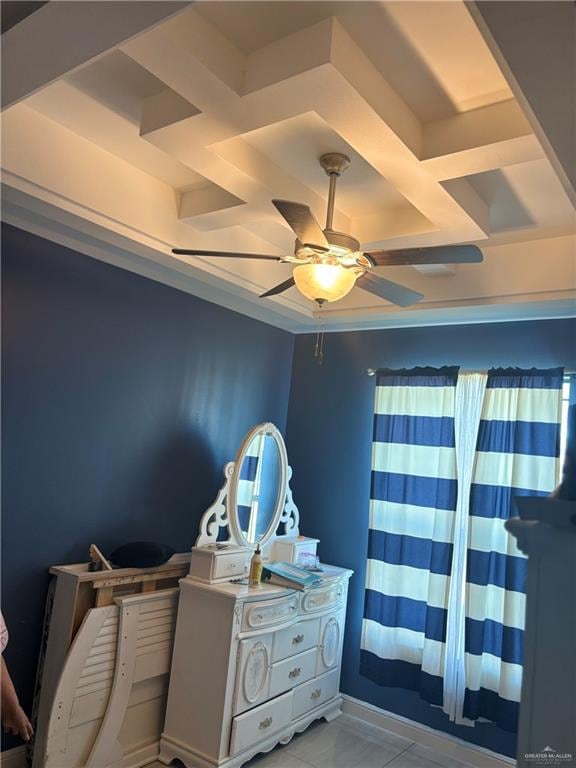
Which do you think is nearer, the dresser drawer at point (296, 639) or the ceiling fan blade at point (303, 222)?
the ceiling fan blade at point (303, 222)

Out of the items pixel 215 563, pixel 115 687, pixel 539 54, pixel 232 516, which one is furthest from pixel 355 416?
pixel 539 54

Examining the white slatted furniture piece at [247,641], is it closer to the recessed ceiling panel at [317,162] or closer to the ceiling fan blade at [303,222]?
the recessed ceiling panel at [317,162]

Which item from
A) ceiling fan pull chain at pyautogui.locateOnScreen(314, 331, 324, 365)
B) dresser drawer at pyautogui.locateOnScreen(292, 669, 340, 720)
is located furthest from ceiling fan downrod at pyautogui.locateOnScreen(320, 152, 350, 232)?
dresser drawer at pyautogui.locateOnScreen(292, 669, 340, 720)

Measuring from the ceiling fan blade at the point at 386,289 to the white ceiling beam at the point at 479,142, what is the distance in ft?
1.53

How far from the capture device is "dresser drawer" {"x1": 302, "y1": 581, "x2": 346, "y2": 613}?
9.76 feet

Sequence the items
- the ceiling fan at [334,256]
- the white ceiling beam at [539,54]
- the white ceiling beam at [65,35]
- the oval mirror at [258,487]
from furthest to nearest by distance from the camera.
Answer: the oval mirror at [258,487] < the ceiling fan at [334,256] < the white ceiling beam at [65,35] < the white ceiling beam at [539,54]

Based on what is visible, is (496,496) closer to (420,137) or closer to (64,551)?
(420,137)

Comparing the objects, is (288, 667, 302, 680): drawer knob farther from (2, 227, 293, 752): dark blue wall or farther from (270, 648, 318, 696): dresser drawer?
(2, 227, 293, 752): dark blue wall

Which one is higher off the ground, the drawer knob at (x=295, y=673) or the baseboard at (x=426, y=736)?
the drawer knob at (x=295, y=673)

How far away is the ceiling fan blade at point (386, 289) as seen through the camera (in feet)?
7.38

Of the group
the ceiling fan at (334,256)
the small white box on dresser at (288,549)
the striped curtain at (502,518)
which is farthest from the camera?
the small white box on dresser at (288,549)

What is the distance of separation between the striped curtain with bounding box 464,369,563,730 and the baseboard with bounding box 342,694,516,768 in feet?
0.72

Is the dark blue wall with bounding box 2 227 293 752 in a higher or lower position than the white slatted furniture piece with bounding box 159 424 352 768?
higher

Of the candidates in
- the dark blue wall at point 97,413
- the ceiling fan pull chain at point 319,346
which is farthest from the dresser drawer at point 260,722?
the ceiling fan pull chain at point 319,346
